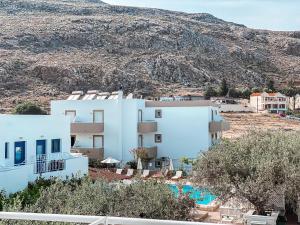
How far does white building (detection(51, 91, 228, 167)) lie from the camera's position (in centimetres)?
3728

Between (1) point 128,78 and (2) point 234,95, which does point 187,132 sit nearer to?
(1) point 128,78

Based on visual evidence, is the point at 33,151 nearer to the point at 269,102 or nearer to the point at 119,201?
the point at 119,201

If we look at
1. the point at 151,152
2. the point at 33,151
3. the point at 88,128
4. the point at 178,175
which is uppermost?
the point at 88,128

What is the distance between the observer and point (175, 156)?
39.4 m

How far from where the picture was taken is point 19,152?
2291cm

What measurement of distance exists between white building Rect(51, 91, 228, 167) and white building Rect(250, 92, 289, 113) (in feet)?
189

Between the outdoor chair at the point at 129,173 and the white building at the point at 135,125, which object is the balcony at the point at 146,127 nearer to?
the white building at the point at 135,125

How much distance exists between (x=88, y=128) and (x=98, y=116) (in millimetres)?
1352

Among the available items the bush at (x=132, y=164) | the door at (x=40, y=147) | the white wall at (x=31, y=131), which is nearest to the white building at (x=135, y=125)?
the bush at (x=132, y=164)

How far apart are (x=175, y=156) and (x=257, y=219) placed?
2445 cm

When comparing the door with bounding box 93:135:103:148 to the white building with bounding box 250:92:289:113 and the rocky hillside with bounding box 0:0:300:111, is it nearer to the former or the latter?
the rocky hillside with bounding box 0:0:300:111

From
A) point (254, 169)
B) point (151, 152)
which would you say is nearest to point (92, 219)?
point (254, 169)

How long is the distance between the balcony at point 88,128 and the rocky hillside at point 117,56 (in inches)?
1308

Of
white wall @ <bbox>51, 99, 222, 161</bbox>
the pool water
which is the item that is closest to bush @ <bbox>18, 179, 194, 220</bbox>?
the pool water
